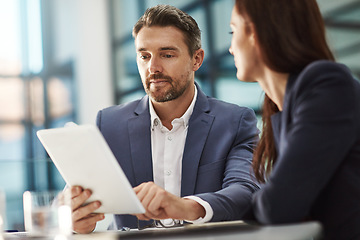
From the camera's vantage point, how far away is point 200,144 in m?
1.94

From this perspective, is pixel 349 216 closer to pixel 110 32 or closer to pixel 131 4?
pixel 131 4

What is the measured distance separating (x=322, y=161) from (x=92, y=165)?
583mm

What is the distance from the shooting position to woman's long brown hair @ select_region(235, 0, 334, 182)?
44.5 inches

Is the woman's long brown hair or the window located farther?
the window

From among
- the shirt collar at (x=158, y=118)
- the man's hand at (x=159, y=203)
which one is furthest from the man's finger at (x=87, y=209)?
the shirt collar at (x=158, y=118)

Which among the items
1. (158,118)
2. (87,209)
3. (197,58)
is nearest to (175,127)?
(158,118)

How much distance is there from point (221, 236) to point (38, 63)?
646 cm

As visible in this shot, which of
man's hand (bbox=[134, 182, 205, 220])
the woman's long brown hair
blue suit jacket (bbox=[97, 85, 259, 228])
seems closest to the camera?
the woman's long brown hair

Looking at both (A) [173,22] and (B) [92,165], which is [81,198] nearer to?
(B) [92,165]

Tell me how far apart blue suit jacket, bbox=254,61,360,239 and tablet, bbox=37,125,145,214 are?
357 millimetres

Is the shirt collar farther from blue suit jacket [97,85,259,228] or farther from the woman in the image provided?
the woman

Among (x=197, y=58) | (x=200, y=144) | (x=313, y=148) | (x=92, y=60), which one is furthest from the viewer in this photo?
(x=92, y=60)

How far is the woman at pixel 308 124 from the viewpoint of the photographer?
1003 millimetres

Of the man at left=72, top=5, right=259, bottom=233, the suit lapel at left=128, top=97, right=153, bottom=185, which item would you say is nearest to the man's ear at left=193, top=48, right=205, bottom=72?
the man at left=72, top=5, right=259, bottom=233
